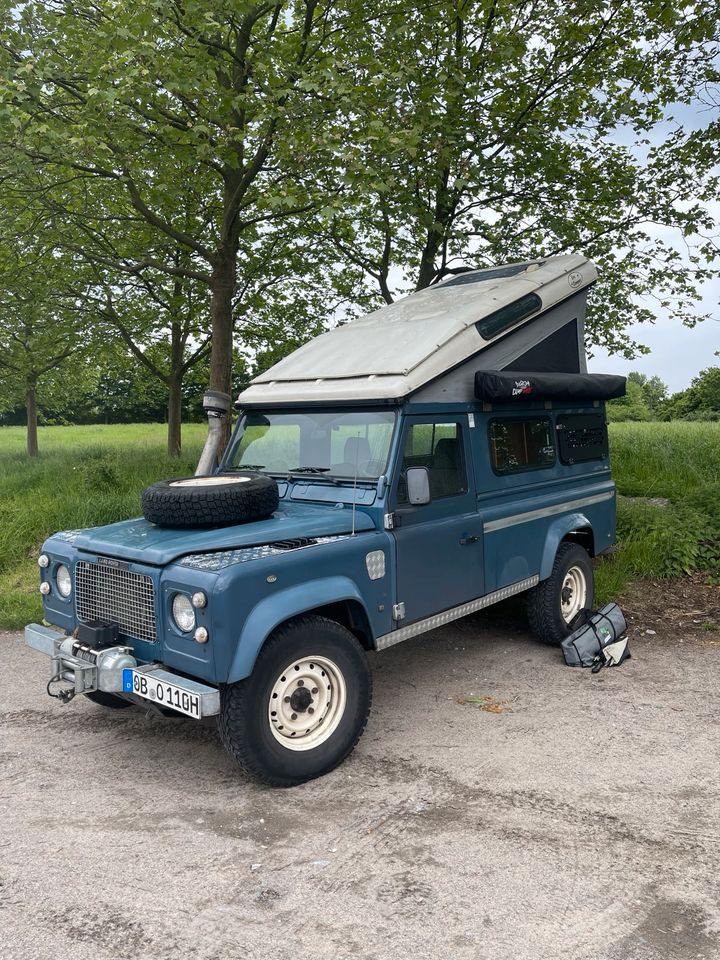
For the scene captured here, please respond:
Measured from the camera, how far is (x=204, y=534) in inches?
165

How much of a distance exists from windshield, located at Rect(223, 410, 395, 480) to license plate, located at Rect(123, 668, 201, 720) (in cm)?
182

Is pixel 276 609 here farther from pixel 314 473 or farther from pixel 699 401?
pixel 699 401

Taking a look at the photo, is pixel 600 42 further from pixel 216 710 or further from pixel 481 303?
pixel 216 710

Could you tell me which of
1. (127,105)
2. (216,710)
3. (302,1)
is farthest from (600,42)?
(216,710)

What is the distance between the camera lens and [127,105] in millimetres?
8438

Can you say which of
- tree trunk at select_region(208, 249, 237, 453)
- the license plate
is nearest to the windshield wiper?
the license plate

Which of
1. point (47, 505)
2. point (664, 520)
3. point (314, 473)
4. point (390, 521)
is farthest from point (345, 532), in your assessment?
point (47, 505)

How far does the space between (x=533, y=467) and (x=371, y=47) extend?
6.90 meters

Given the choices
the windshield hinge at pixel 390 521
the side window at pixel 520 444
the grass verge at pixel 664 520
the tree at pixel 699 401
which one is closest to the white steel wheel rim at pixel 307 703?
the windshield hinge at pixel 390 521

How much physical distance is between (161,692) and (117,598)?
0.74 m

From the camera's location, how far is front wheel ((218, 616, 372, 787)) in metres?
3.77

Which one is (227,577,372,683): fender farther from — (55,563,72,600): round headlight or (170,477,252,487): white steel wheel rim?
(55,563,72,600): round headlight

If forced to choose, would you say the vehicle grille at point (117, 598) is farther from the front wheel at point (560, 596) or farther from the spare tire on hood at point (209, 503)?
the front wheel at point (560, 596)

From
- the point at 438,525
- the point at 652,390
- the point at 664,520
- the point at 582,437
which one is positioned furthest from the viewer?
the point at 652,390
